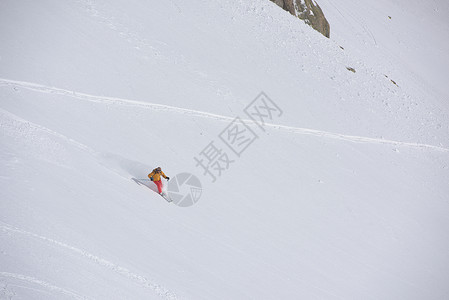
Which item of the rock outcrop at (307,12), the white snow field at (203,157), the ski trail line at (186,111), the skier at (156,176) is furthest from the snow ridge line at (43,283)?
the rock outcrop at (307,12)

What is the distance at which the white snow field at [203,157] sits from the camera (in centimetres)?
906

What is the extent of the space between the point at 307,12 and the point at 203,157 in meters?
16.2

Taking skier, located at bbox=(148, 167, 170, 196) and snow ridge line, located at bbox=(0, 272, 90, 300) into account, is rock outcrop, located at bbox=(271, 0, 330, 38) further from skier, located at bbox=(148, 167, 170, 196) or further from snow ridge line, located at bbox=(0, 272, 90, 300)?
snow ridge line, located at bbox=(0, 272, 90, 300)

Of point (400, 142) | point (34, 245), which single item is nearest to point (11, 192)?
point (34, 245)

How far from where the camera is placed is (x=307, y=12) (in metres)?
25.7

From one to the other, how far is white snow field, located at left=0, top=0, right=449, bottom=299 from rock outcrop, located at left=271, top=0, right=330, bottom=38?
1643 mm

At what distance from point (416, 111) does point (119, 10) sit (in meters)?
17.2

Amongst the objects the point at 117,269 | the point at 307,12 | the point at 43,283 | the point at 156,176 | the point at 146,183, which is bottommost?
the point at 43,283

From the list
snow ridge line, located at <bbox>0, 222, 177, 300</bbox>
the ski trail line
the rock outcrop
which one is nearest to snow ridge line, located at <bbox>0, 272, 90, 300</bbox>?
snow ridge line, located at <bbox>0, 222, 177, 300</bbox>

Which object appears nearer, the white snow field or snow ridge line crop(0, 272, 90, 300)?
snow ridge line crop(0, 272, 90, 300)

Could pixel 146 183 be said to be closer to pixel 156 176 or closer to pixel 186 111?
pixel 156 176

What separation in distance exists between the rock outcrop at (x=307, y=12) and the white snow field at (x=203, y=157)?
64.7 inches

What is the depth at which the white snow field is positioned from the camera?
29.7ft

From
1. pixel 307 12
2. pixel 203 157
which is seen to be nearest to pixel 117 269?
pixel 203 157
